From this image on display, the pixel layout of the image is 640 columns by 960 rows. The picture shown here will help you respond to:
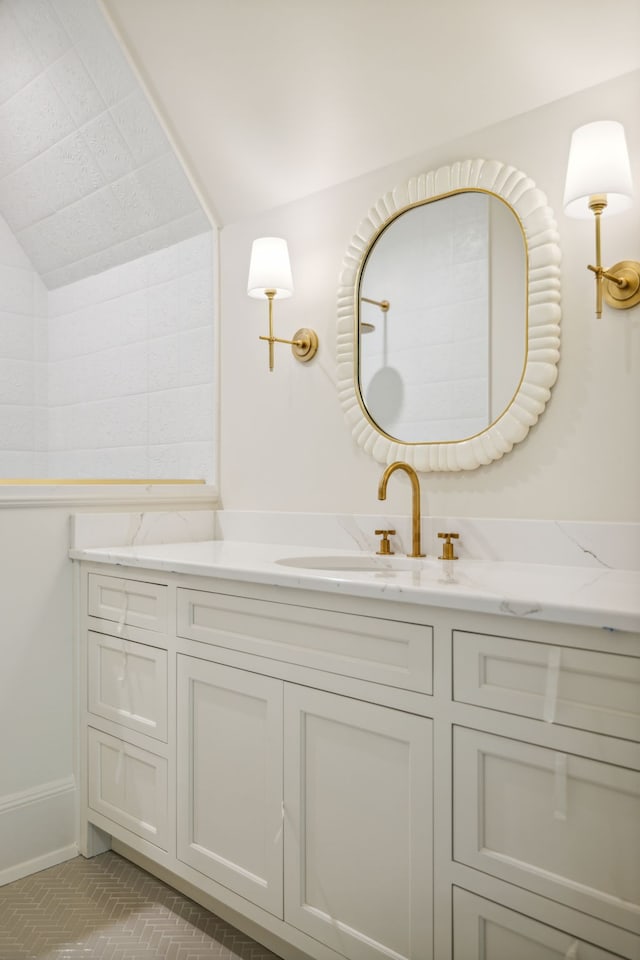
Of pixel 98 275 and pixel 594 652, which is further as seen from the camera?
pixel 98 275

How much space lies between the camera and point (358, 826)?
137 centimetres

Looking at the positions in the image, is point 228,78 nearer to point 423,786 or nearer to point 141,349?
point 141,349

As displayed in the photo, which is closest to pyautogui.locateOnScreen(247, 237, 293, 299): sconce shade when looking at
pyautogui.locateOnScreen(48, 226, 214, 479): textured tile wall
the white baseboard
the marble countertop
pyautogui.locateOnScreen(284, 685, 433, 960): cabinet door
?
pyautogui.locateOnScreen(48, 226, 214, 479): textured tile wall

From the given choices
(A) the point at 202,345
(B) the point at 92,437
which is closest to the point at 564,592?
(A) the point at 202,345

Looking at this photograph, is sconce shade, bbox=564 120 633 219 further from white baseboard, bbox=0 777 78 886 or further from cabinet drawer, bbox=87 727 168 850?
white baseboard, bbox=0 777 78 886

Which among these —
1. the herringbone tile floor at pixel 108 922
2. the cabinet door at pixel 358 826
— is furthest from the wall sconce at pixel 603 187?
the herringbone tile floor at pixel 108 922

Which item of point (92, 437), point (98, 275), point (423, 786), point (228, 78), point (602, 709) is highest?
point (228, 78)

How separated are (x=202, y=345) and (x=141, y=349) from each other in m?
0.41

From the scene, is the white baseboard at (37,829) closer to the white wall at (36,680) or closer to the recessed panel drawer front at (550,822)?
the white wall at (36,680)

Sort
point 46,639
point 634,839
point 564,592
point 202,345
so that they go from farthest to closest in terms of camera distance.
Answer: point 202,345 → point 46,639 → point 564,592 → point 634,839

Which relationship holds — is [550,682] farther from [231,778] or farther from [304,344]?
[304,344]

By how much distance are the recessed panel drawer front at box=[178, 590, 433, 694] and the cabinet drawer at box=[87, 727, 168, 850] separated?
1.36 ft

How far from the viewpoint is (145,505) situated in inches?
91.6

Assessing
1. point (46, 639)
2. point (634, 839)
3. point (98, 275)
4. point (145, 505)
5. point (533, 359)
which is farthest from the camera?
point (98, 275)
